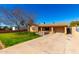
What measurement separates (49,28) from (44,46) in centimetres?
38

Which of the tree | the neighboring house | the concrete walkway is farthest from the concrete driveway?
the tree

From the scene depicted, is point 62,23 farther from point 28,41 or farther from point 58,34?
point 28,41

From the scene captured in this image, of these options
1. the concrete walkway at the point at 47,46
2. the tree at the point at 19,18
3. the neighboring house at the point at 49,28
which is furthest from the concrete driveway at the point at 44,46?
the tree at the point at 19,18

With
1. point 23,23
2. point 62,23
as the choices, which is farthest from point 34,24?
point 62,23

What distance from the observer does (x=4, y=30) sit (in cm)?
538

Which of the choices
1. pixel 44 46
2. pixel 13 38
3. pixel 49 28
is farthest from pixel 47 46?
pixel 13 38

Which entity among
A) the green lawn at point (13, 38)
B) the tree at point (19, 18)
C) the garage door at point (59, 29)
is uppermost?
the tree at point (19, 18)

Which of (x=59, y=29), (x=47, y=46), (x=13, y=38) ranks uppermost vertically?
(x=59, y=29)

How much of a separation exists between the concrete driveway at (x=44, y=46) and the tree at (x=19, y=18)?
354 mm

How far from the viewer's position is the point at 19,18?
212 inches

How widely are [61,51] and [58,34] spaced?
356mm

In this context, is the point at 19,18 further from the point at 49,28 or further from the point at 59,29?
the point at 59,29

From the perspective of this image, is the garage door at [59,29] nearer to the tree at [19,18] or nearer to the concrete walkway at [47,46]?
the concrete walkway at [47,46]

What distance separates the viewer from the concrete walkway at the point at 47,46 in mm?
5297
